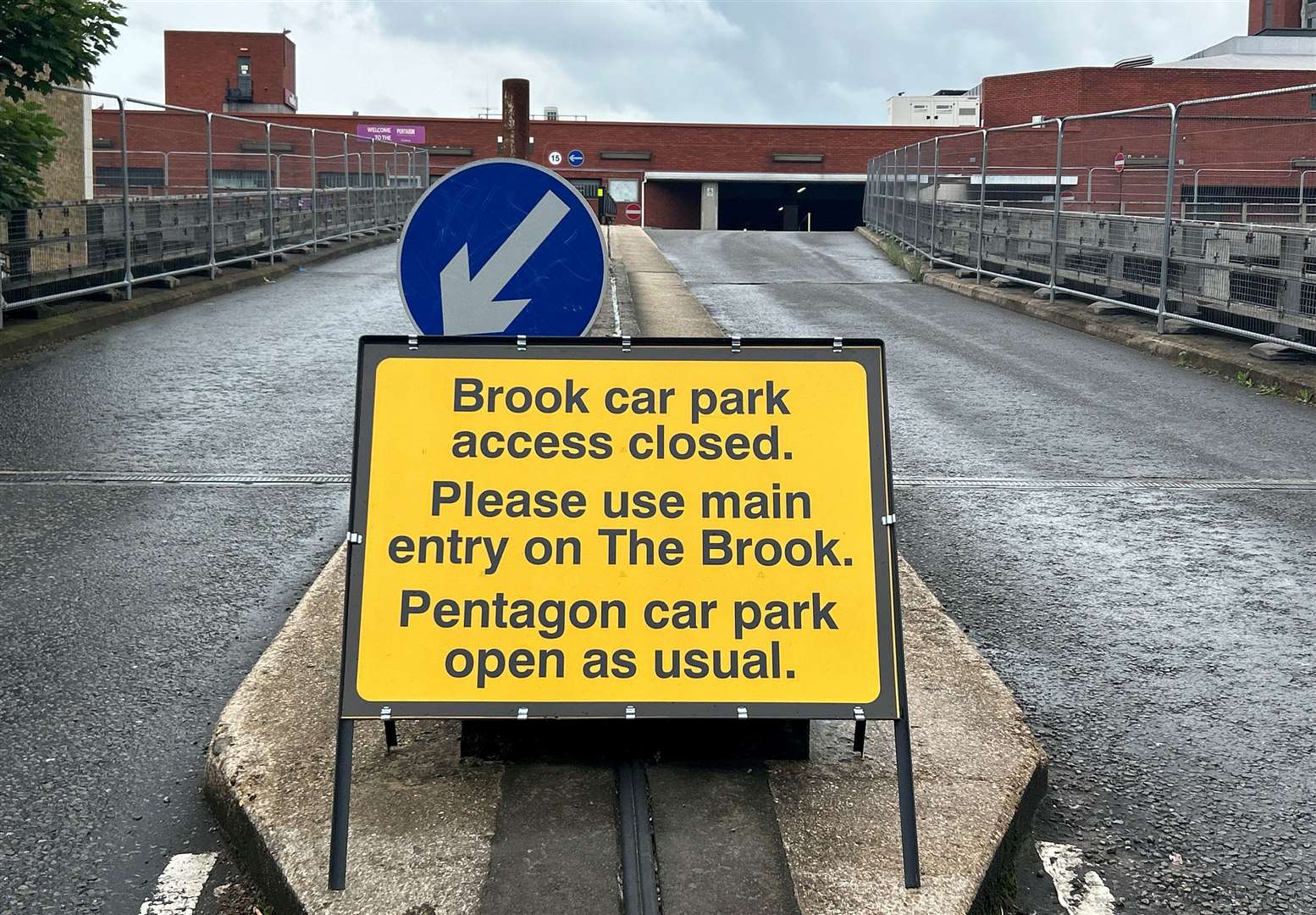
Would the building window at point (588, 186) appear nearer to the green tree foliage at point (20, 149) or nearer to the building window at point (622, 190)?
the building window at point (622, 190)

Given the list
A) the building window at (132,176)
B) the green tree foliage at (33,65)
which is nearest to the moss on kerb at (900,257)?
the building window at (132,176)

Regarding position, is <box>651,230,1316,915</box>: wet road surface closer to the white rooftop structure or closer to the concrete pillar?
the concrete pillar

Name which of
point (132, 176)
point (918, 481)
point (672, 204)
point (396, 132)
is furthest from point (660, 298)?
→ point (396, 132)

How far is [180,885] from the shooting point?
3520 mm

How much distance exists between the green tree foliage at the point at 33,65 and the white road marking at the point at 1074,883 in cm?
1028

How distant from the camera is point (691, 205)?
213 feet

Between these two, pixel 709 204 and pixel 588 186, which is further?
pixel 709 204

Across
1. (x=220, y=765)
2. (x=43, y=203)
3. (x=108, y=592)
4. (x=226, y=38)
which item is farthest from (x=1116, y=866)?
(x=226, y=38)

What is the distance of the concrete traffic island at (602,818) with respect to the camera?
328 cm

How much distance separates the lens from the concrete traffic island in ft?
10.8

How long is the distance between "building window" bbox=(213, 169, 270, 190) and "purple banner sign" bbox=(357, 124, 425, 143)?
134ft

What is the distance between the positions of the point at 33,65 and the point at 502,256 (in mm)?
8300

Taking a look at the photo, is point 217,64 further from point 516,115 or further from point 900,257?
point 516,115

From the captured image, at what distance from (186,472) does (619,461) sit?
5.20 metres
